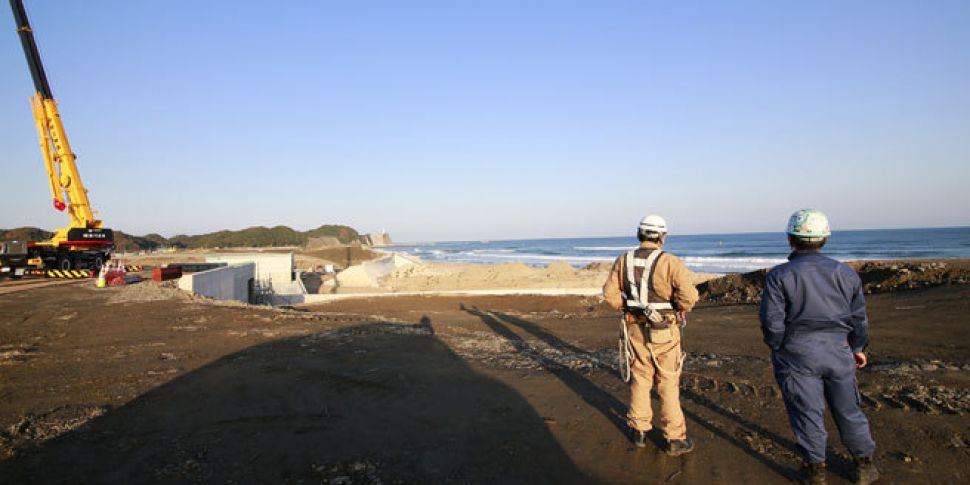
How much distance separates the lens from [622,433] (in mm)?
4383

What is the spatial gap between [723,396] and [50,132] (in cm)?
2749

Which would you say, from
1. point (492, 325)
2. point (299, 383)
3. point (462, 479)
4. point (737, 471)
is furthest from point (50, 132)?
point (737, 471)

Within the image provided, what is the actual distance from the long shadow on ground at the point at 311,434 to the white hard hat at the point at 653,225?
6.38 ft

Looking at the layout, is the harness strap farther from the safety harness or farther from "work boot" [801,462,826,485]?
"work boot" [801,462,826,485]

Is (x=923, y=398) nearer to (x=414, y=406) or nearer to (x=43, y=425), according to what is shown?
(x=414, y=406)

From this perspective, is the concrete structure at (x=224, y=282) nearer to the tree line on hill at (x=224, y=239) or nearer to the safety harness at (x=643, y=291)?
the safety harness at (x=643, y=291)

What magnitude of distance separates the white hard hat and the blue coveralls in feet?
3.20

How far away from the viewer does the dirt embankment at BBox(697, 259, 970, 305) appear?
11.9m

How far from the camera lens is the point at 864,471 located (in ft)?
11.1

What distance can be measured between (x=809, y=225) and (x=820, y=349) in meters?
0.84

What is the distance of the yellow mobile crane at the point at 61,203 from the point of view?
839 inches

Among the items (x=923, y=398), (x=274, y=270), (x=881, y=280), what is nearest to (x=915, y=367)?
(x=923, y=398)

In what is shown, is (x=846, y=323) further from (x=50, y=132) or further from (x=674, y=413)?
(x=50, y=132)

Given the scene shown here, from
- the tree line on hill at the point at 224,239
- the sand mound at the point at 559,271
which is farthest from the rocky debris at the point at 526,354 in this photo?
the tree line on hill at the point at 224,239
